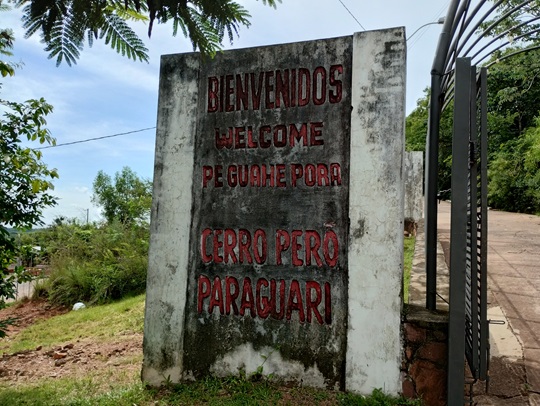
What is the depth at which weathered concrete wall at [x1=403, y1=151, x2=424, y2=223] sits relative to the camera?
10.9m

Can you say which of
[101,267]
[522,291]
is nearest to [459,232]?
[522,291]

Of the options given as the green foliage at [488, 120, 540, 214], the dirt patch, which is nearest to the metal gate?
the dirt patch

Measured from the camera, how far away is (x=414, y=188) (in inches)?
450

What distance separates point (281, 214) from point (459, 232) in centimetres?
132

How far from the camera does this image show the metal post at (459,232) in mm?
2752

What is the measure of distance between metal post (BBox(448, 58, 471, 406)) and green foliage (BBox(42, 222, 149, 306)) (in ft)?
26.6

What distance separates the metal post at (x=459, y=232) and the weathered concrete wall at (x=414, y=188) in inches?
324

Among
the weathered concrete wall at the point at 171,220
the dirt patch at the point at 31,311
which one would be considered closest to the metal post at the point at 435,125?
the weathered concrete wall at the point at 171,220

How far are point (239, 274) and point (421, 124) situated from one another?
28361mm

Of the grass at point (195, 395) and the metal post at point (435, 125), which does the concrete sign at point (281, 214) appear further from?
the metal post at point (435, 125)

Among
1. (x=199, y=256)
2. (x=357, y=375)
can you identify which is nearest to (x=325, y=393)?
(x=357, y=375)

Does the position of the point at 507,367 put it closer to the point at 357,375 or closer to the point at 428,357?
the point at 428,357

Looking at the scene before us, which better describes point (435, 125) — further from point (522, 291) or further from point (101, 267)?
point (101, 267)

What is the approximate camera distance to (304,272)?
324 cm
